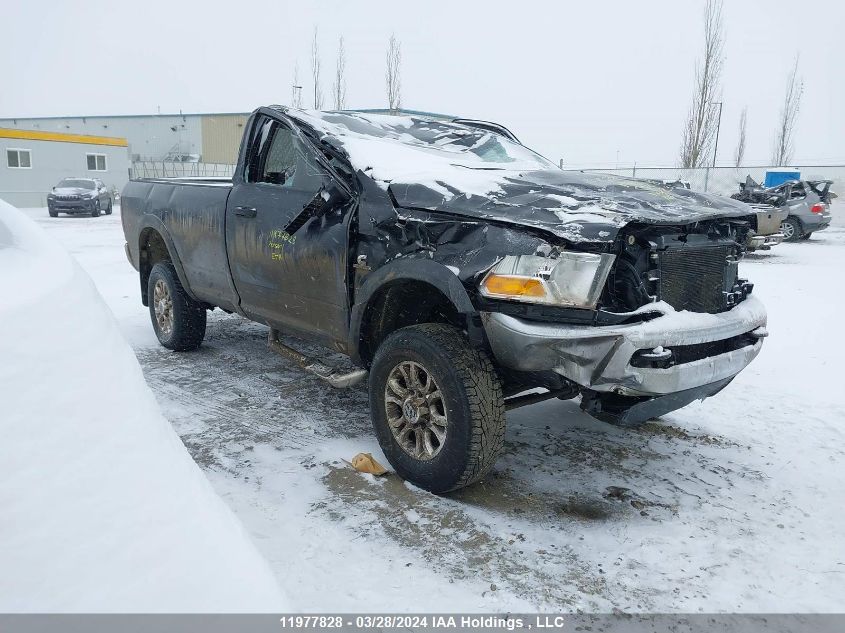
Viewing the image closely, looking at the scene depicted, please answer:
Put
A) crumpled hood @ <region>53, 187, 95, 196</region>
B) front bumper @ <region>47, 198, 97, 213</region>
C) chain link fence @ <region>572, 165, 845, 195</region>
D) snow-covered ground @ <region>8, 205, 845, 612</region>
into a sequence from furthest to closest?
1. chain link fence @ <region>572, 165, 845, 195</region>
2. crumpled hood @ <region>53, 187, 95, 196</region>
3. front bumper @ <region>47, 198, 97, 213</region>
4. snow-covered ground @ <region>8, 205, 845, 612</region>

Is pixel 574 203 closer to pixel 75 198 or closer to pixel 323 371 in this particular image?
pixel 323 371

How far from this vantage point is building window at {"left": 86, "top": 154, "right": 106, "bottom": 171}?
3183 centimetres

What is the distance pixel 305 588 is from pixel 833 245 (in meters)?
17.2

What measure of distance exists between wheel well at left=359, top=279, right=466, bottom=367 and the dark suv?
73.4ft

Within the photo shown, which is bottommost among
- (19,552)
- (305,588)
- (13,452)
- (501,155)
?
(305,588)

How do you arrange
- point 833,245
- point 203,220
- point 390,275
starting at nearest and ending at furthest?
point 390,275 → point 203,220 → point 833,245

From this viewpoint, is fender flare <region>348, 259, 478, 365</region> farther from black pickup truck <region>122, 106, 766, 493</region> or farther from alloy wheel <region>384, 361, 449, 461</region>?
alloy wheel <region>384, 361, 449, 461</region>

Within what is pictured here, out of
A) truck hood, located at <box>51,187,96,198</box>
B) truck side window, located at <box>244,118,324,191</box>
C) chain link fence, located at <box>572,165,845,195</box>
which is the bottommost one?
truck hood, located at <box>51,187,96,198</box>

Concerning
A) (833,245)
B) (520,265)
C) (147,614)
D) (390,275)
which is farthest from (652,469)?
(833,245)

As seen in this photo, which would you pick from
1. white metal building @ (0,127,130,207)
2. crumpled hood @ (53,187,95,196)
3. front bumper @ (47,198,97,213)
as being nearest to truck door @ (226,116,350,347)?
front bumper @ (47,198,97,213)

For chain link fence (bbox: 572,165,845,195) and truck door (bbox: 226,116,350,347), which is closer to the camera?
truck door (bbox: 226,116,350,347)

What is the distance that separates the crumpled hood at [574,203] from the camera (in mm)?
2611

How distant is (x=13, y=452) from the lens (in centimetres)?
123

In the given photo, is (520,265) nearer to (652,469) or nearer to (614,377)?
(614,377)
